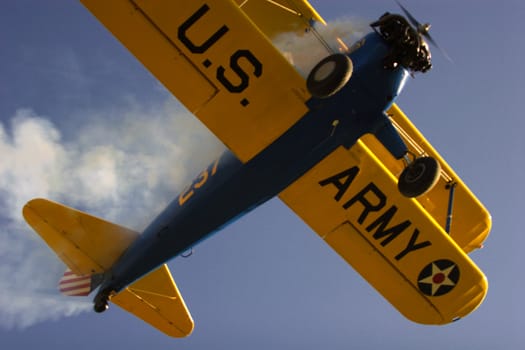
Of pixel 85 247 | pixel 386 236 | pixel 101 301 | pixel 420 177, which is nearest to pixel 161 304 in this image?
pixel 101 301

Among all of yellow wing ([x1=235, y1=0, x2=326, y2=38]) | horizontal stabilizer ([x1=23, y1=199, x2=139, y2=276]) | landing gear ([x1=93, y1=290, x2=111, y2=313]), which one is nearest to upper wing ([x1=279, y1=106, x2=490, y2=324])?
yellow wing ([x1=235, y1=0, x2=326, y2=38])

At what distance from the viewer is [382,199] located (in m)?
9.23

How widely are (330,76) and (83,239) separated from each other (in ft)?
16.3

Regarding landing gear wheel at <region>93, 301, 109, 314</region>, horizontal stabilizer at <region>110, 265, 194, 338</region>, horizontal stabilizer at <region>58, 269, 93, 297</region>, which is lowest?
horizontal stabilizer at <region>110, 265, 194, 338</region>

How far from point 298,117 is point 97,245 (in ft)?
13.5

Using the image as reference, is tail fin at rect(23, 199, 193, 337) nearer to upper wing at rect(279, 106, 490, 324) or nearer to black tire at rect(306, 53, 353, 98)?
upper wing at rect(279, 106, 490, 324)

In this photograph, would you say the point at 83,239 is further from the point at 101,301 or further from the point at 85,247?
Result: the point at 101,301

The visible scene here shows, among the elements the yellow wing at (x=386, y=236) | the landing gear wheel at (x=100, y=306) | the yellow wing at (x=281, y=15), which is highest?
the yellow wing at (x=281, y=15)

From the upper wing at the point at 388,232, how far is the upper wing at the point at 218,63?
52.2 inches

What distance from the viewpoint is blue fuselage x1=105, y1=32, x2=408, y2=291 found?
300 inches

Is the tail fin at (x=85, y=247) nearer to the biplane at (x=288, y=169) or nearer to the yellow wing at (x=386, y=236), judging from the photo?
the biplane at (x=288, y=169)

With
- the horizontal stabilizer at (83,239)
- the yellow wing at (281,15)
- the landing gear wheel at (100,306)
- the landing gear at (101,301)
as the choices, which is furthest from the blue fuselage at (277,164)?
the yellow wing at (281,15)

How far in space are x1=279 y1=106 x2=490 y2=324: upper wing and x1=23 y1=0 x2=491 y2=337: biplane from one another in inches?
0.7

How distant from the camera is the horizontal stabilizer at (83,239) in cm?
974
